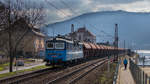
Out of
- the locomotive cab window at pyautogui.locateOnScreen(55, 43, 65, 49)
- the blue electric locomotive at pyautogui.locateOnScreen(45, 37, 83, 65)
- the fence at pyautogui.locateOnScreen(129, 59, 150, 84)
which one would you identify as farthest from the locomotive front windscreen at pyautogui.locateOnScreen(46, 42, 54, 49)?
the fence at pyautogui.locateOnScreen(129, 59, 150, 84)

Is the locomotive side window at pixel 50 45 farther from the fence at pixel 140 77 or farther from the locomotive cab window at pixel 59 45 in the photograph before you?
the fence at pixel 140 77

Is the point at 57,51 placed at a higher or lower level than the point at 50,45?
lower

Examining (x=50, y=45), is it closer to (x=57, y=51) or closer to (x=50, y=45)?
(x=50, y=45)

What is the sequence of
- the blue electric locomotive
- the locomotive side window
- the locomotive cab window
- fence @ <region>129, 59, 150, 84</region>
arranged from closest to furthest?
fence @ <region>129, 59, 150, 84</region>, the blue electric locomotive, the locomotive cab window, the locomotive side window

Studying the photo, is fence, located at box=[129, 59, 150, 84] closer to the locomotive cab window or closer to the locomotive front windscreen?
the locomotive cab window

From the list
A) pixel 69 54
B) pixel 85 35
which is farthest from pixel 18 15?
pixel 85 35

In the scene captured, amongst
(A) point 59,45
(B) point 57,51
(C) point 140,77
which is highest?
(A) point 59,45

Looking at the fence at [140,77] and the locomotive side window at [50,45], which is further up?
the locomotive side window at [50,45]

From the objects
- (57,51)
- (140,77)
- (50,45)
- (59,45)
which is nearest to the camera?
(140,77)

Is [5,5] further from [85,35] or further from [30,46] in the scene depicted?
[85,35]

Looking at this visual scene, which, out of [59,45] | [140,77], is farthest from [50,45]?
[140,77]

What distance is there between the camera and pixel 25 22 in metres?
27.2

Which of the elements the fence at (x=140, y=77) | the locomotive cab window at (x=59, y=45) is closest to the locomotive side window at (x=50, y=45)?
the locomotive cab window at (x=59, y=45)

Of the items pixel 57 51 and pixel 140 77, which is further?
pixel 57 51
